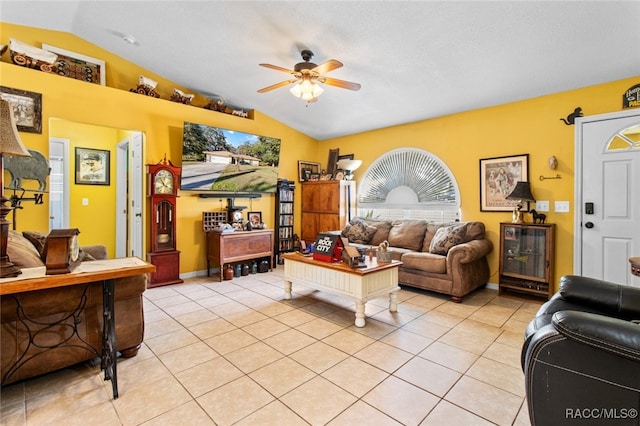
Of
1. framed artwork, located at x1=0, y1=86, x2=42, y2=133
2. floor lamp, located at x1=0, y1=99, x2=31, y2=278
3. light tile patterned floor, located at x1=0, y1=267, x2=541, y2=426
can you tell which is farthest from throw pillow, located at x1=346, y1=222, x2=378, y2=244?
framed artwork, located at x1=0, y1=86, x2=42, y2=133

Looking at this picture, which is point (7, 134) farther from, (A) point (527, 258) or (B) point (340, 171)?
(A) point (527, 258)

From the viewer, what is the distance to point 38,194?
3279 mm

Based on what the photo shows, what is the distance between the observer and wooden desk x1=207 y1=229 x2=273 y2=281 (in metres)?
4.59

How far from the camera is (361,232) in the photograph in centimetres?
504

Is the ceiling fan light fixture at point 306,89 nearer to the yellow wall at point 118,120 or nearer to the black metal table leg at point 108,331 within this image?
the yellow wall at point 118,120

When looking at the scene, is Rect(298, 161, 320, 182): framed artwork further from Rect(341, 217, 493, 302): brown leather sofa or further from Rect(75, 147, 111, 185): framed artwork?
Rect(75, 147, 111, 185): framed artwork

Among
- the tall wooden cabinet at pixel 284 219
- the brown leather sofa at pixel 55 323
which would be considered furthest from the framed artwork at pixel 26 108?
the tall wooden cabinet at pixel 284 219

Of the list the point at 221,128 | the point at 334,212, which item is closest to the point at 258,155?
the point at 221,128

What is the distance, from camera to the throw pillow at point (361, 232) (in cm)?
500

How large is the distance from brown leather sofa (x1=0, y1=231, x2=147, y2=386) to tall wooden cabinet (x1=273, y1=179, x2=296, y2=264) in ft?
11.1

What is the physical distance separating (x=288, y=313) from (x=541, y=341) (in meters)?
2.43

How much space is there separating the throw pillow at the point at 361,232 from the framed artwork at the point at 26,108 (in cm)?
439

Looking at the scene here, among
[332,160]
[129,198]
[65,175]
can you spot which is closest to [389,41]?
[332,160]

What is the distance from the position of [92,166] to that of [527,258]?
22.5 feet
